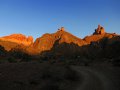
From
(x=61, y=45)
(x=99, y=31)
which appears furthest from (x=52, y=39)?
(x=99, y=31)

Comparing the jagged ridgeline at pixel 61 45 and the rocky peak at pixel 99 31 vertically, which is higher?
the rocky peak at pixel 99 31

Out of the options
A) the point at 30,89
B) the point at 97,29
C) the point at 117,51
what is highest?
the point at 97,29

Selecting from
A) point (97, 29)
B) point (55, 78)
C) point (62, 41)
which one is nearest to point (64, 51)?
point (62, 41)

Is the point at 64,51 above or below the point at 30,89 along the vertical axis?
above

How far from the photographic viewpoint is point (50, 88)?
19375 mm

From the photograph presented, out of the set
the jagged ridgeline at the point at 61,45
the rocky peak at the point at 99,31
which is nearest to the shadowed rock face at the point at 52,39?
the jagged ridgeline at the point at 61,45

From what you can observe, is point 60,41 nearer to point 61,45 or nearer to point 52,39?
point 61,45

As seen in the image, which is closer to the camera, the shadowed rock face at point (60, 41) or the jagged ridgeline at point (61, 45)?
the jagged ridgeline at point (61, 45)

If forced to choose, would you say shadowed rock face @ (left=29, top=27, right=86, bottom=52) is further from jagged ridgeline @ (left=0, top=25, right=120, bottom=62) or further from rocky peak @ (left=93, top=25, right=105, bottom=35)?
rocky peak @ (left=93, top=25, right=105, bottom=35)

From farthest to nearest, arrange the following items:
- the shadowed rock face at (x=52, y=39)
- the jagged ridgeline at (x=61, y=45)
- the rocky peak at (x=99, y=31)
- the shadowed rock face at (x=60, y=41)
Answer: the rocky peak at (x=99, y=31) → the shadowed rock face at (x=52, y=39) → the shadowed rock face at (x=60, y=41) → the jagged ridgeline at (x=61, y=45)

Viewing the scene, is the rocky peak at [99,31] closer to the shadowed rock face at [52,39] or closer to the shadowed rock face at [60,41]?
the shadowed rock face at [60,41]

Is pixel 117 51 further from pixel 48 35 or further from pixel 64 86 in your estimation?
pixel 48 35

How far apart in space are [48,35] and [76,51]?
58.2 metres

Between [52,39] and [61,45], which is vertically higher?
[52,39]
